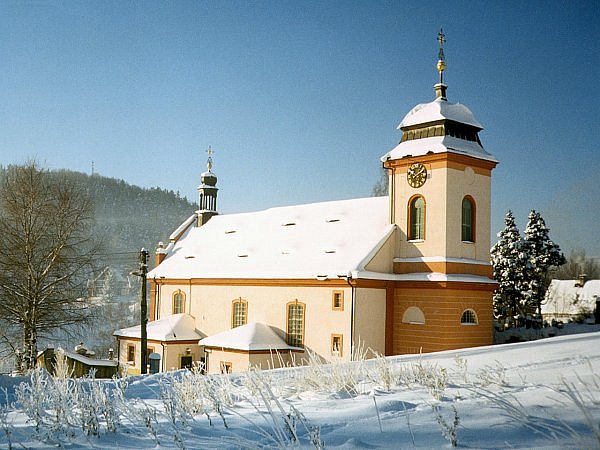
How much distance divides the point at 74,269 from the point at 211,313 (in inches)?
269

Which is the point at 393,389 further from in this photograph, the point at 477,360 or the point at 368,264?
the point at 368,264

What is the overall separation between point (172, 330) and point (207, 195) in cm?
1070

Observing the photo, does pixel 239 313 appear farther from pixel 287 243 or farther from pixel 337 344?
pixel 337 344

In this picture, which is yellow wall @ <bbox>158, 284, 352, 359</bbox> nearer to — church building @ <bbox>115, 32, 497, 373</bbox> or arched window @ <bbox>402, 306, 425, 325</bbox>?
church building @ <bbox>115, 32, 497, 373</bbox>

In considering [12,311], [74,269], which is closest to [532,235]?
[74,269]

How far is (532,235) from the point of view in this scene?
3569cm

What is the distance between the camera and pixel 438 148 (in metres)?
22.5

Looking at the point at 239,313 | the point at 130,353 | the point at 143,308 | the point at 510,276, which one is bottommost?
the point at 130,353

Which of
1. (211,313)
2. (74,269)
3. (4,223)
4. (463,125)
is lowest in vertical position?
(211,313)

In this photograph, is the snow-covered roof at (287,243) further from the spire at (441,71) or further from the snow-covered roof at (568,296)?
the snow-covered roof at (568,296)

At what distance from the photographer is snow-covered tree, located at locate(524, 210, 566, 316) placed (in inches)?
1332

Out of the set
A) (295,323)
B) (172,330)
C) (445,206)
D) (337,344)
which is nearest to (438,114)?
(445,206)

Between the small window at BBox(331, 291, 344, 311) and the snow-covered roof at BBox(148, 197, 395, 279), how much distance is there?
2.50ft

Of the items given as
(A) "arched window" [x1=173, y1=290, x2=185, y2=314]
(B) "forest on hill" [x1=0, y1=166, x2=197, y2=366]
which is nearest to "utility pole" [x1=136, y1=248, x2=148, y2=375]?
(A) "arched window" [x1=173, y1=290, x2=185, y2=314]
